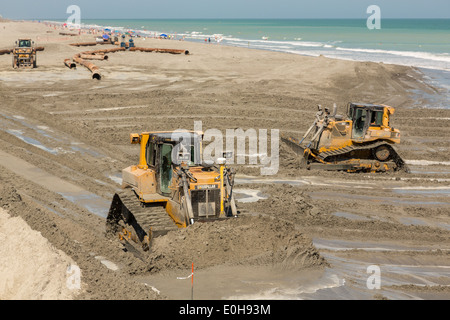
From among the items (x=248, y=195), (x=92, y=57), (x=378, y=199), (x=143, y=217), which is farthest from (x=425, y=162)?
(x=92, y=57)

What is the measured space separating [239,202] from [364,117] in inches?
245

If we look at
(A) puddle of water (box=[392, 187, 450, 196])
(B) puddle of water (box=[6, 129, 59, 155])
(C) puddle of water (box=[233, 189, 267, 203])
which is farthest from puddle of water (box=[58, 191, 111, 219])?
(A) puddle of water (box=[392, 187, 450, 196])

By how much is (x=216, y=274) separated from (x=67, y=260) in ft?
8.95

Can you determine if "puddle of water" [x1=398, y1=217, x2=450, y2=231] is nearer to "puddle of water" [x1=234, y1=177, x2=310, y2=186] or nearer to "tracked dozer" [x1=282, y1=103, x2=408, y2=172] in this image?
"puddle of water" [x1=234, y1=177, x2=310, y2=186]

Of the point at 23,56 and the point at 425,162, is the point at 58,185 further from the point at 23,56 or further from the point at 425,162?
the point at 23,56

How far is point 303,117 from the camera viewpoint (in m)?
27.0

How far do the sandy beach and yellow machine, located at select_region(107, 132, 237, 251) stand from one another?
39 cm

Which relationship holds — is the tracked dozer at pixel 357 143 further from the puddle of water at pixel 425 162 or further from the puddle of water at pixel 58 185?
the puddle of water at pixel 58 185

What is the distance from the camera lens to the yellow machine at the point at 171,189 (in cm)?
1099

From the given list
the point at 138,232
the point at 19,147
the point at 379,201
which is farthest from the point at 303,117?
the point at 138,232

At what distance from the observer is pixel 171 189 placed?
1169cm

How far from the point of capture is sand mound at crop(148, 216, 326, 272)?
10.6 metres

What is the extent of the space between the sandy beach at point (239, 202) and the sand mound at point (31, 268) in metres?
0.05
